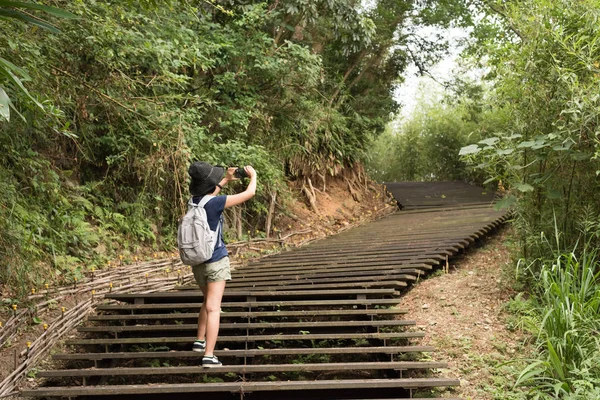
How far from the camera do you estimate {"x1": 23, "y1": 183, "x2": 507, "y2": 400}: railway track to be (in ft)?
13.3

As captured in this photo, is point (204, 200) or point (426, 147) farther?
point (426, 147)

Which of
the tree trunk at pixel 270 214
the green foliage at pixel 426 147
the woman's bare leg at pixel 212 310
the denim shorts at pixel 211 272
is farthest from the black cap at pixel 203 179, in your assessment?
the green foliage at pixel 426 147

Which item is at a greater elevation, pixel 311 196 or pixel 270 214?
pixel 311 196

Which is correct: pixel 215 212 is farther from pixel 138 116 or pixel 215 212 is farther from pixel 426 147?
pixel 426 147

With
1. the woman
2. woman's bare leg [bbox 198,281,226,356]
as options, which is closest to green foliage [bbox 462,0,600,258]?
the woman

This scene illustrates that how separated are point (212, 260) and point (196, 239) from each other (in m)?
0.20

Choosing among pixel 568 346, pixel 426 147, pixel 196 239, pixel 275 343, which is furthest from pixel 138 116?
pixel 426 147

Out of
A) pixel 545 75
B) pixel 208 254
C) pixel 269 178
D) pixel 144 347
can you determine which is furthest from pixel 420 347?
pixel 269 178

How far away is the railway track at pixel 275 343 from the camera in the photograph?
4047 mm

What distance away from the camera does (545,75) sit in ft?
16.9

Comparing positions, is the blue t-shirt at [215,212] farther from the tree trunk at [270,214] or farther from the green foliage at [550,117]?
the tree trunk at [270,214]

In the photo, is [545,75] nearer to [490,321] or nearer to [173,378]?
[490,321]

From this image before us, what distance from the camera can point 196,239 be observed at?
3.91 metres

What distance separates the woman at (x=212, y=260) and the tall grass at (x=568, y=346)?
2.10 metres
